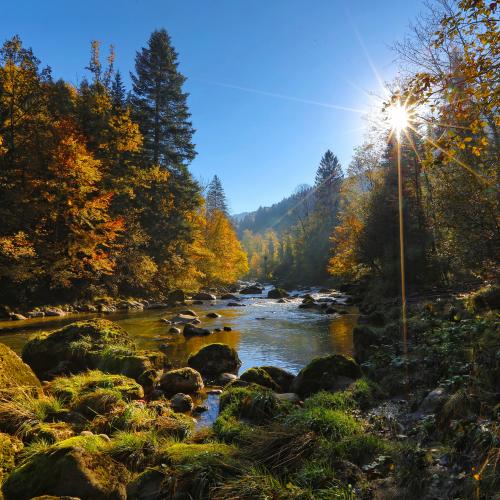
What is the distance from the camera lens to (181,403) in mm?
7664

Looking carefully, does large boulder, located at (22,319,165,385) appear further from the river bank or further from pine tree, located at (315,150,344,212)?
pine tree, located at (315,150,344,212)

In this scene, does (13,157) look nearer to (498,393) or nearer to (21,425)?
(21,425)

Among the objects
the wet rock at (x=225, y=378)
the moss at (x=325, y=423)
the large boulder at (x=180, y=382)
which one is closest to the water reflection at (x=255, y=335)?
the wet rock at (x=225, y=378)

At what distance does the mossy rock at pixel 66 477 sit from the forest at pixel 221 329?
2cm

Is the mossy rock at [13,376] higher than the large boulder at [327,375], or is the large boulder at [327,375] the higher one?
the mossy rock at [13,376]

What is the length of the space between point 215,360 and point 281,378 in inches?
99.8

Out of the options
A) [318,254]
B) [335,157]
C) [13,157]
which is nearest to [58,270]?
[13,157]

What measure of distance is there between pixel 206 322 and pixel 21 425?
14.2 metres

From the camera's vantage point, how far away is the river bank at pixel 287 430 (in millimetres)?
3848

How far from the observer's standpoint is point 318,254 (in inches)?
2260

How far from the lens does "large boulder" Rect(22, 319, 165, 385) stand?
9.09 meters

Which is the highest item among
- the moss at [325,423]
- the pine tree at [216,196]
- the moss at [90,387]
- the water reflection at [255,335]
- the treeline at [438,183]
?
the pine tree at [216,196]

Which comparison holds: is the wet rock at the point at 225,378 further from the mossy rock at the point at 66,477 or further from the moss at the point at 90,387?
the mossy rock at the point at 66,477

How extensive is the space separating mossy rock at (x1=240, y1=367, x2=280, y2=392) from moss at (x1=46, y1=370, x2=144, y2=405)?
2424mm
